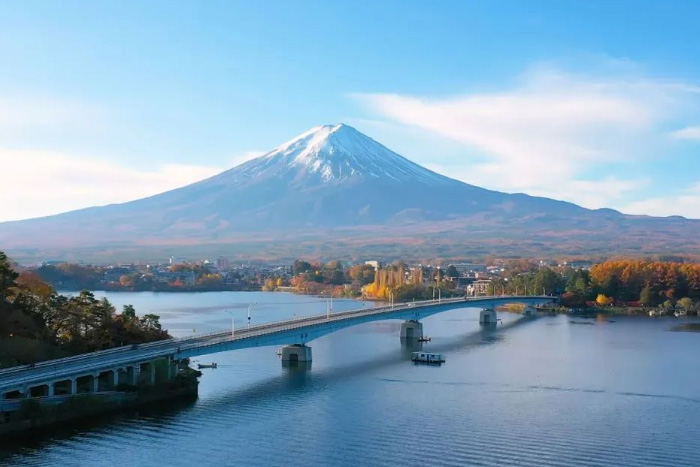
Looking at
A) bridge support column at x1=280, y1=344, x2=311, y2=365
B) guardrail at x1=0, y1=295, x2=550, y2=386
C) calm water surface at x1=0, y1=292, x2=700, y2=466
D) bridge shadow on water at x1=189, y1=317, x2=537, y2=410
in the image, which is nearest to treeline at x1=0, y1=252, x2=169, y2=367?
guardrail at x1=0, y1=295, x2=550, y2=386

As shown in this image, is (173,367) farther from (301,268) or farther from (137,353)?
(301,268)

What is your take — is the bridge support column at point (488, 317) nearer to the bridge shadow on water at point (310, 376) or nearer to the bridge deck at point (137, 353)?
the bridge shadow on water at point (310, 376)

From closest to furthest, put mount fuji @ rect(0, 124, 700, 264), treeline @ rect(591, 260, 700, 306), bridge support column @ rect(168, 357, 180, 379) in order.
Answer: bridge support column @ rect(168, 357, 180, 379) < treeline @ rect(591, 260, 700, 306) < mount fuji @ rect(0, 124, 700, 264)

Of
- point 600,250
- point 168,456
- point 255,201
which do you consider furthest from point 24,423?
point 255,201

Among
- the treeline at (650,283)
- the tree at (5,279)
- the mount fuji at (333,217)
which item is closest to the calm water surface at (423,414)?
the tree at (5,279)

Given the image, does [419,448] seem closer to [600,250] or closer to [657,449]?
[657,449]

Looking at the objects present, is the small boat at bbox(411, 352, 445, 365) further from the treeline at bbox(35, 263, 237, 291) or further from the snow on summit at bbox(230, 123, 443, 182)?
the snow on summit at bbox(230, 123, 443, 182)
